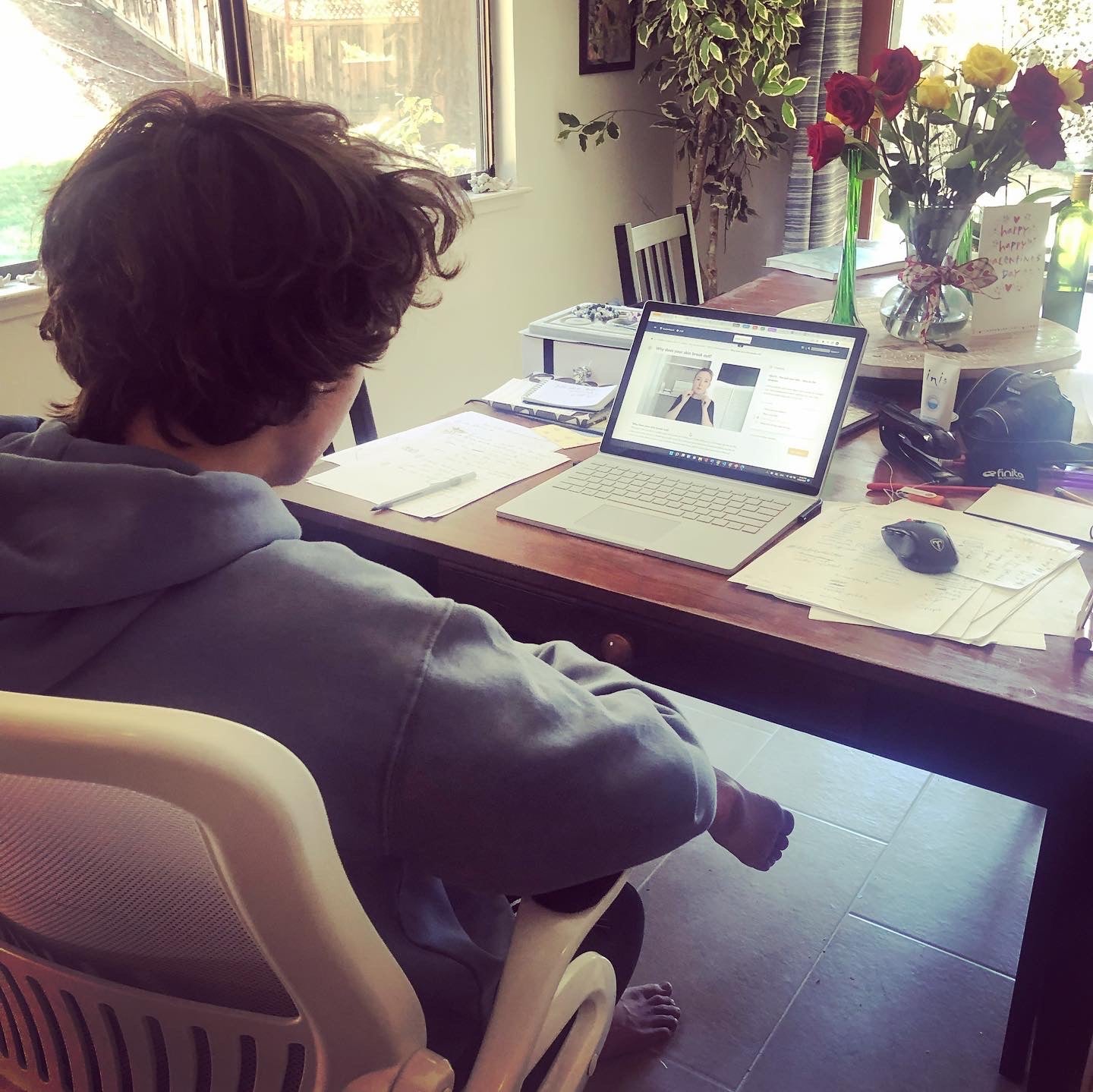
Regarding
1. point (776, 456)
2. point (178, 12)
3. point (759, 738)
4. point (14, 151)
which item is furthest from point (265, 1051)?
point (178, 12)

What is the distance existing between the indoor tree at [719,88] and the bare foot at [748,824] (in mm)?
2848

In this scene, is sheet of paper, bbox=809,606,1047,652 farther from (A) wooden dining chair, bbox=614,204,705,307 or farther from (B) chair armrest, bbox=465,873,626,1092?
(A) wooden dining chair, bbox=614,204,705,307

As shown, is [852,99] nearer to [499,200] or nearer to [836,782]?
[836,782]

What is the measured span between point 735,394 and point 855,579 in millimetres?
372

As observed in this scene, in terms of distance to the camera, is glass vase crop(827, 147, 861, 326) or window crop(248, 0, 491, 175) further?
window crop(248, 0, 491, 175)

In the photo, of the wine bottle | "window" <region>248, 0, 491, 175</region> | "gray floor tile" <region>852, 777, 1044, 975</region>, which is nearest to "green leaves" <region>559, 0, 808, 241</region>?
"window" <region>248, 0, 491, 175</region>

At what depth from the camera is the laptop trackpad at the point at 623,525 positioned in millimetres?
1301

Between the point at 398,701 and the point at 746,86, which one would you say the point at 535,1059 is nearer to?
the point at 398,701

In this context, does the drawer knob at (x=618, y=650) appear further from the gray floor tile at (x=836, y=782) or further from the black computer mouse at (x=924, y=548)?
the gray floor tile at (x=836, y=782)

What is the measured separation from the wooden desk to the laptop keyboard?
4.6 inches

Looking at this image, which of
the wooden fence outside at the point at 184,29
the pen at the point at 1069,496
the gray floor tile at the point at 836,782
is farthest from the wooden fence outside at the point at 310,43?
the pen at the point at 1069,496

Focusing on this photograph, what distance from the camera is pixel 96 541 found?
661 mm

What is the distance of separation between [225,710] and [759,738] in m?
1.69

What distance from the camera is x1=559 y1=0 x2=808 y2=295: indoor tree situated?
359 centimetres
